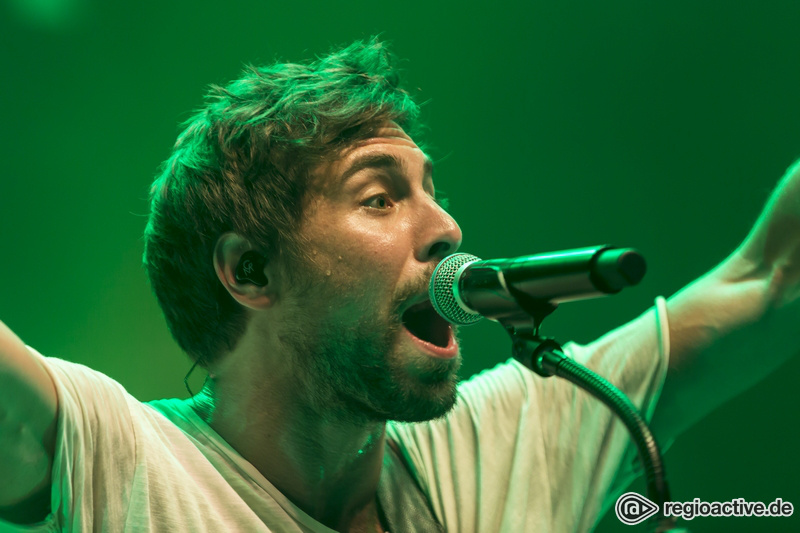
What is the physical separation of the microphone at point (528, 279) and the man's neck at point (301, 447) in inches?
18.6

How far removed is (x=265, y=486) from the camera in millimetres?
1448

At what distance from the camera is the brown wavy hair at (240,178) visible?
5.38 feet

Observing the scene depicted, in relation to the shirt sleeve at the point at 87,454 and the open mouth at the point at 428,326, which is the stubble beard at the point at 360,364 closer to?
the open mouth at the point at 428,326

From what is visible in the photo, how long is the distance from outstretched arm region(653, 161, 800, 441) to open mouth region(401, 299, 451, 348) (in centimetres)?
56

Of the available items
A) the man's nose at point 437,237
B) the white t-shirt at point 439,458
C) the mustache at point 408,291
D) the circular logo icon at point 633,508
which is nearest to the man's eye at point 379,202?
the man's nose at point 437,237

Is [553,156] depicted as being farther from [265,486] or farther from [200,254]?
[265,486]

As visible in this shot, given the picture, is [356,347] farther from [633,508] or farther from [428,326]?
[633,508]

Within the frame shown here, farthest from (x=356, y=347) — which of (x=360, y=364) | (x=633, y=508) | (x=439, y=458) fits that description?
(x=633, y=508)

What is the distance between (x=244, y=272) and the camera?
5.34ft

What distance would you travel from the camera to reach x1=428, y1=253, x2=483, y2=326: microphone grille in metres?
1.22

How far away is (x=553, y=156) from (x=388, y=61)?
90cm

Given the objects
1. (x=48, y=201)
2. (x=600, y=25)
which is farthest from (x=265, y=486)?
(x=600, y=25)

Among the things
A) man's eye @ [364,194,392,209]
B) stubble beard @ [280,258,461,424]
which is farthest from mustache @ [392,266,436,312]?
man's eye @ [364,194,392,209]

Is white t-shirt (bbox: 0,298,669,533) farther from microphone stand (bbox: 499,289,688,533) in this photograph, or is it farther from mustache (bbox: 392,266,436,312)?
microphone stand (bbox: 499,289,688,533)
